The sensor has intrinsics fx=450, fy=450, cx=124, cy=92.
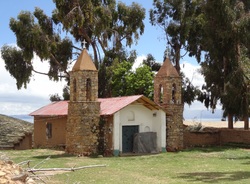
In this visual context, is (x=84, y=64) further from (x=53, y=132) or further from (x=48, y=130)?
(x=48, y=130)

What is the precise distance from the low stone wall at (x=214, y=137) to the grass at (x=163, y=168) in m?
5.01

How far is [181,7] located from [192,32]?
8.91ft

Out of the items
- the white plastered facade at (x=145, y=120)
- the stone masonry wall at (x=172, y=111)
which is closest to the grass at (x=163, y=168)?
the stone masonry wall at (x=172, y=111)

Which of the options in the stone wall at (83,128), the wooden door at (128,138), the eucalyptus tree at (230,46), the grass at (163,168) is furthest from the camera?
the eucalyptus tree at (230,46)

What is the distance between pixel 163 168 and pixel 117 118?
8.24 m

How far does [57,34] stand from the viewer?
4697 cm

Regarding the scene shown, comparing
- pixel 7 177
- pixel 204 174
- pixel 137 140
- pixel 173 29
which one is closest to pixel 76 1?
pixel 173 29

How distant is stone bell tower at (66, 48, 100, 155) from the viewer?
101ft

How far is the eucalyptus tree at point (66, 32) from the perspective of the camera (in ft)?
141

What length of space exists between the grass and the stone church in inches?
74.6

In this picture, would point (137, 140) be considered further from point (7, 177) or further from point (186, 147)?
point (7, 177)

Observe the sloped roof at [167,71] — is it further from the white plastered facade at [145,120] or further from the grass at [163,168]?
the grass at [163,168]

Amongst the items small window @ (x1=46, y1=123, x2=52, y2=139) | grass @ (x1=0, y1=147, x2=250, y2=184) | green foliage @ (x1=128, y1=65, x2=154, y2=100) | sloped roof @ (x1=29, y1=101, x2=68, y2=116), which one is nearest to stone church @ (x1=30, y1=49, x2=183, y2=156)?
sloped roof @ (x1=29, y1=101, x2=68, y2=116)

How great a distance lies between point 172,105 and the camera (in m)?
34.3
